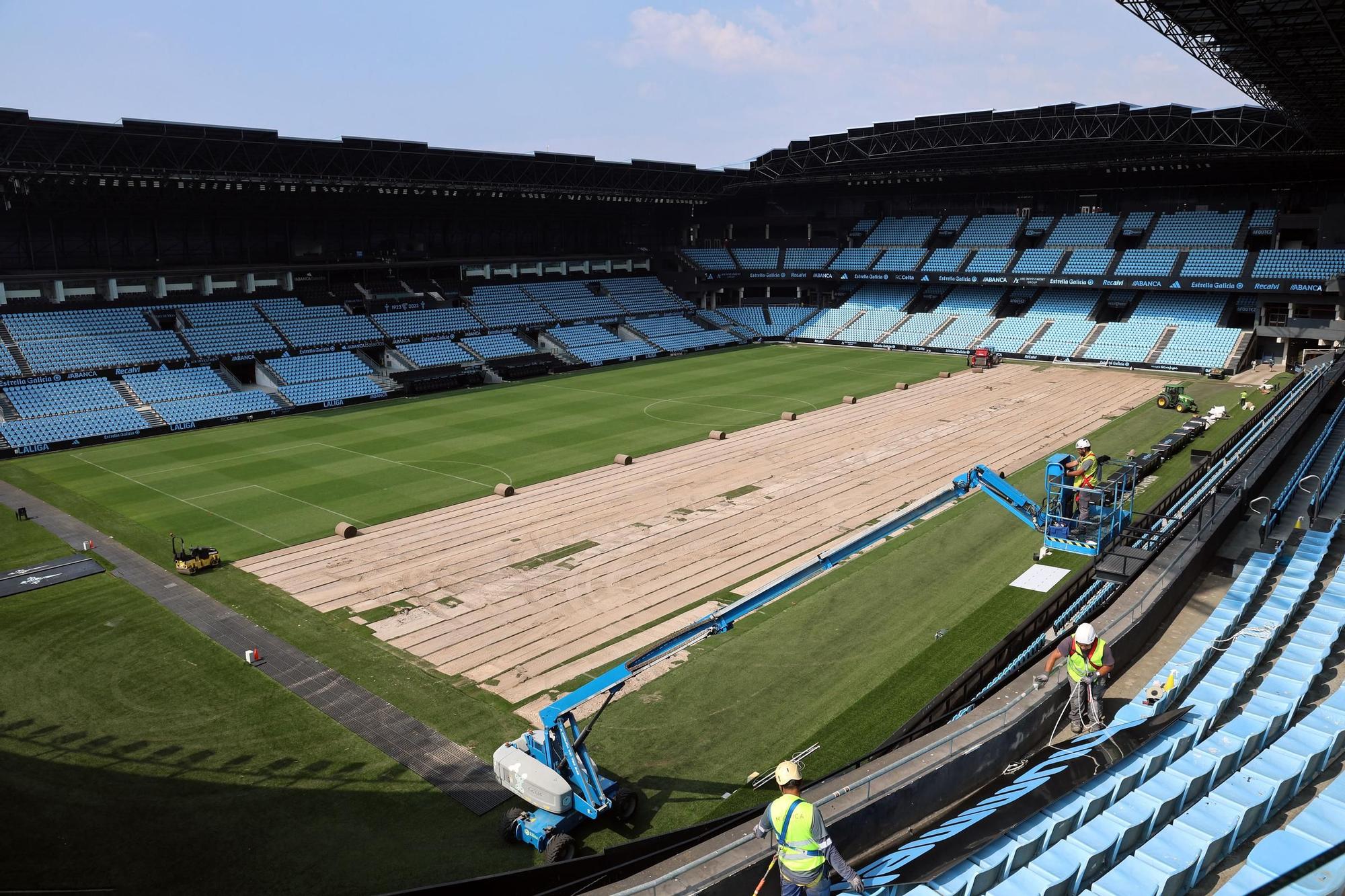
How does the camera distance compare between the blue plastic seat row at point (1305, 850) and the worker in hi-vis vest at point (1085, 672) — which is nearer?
the blue plastic seat row at point (1305, 850)

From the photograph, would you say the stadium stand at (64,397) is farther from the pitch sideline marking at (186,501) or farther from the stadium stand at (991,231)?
the stadium stand at (991,231)

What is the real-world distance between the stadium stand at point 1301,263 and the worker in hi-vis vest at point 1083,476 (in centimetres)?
4305

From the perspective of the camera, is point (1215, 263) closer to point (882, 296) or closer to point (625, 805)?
point (882, 296)

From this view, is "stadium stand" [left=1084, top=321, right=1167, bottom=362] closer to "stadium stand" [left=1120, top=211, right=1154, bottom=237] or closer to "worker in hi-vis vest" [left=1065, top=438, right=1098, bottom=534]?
"stadium stand" [left=1120, top=211, right=1154, bottom=237]

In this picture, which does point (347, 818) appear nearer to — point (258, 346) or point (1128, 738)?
point (1128, 738)

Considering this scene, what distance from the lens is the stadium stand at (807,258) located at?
73.7m

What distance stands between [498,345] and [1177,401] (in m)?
39.0

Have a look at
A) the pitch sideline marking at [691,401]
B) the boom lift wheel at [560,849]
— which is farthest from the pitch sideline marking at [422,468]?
the boom lift wheel at [560,849]

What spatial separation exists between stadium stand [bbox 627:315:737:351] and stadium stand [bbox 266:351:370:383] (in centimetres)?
2189

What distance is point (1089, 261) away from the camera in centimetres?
6191

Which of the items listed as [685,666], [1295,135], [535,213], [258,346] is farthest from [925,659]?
[535,213]

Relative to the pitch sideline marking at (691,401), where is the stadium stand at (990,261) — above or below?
above

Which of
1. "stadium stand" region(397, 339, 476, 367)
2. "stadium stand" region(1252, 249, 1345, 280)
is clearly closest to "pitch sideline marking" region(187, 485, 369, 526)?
"stadium stand" region(397, 339, 476, 367)

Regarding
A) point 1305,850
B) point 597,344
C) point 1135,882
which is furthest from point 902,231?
point 1305,850
